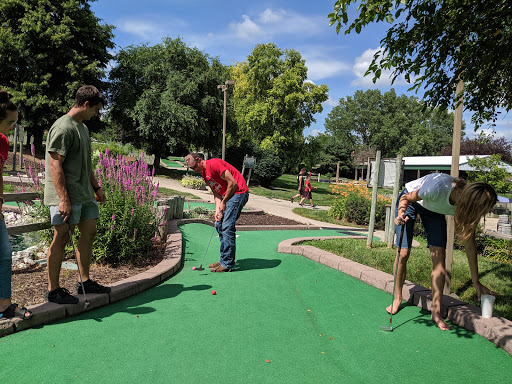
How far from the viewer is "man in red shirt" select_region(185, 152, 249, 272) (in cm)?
513

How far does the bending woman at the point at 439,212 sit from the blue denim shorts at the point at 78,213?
2971 mm

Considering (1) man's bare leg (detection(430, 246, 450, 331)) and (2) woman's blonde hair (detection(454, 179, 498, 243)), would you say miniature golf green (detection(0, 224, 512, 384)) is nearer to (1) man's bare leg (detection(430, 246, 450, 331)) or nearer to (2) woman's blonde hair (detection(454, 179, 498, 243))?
(1) man's bare leg (detection(430, 246, 450, 331))

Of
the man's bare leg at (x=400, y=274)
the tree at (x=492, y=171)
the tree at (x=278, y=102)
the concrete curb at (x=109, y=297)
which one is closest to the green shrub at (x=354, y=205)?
the tree at (x=492, y=171)

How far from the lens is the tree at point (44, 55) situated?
2428 centimetres

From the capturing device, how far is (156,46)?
29.5 meters

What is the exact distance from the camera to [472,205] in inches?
123

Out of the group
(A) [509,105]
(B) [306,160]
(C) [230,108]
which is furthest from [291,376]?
(B) [306,160]

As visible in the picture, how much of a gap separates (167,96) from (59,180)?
996 inches

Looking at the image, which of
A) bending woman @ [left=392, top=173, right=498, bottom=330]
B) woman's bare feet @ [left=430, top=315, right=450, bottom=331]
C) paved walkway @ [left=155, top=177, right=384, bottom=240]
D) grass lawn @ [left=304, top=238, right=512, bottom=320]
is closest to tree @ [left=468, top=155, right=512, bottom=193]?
paved walkway @ [left=155, top=177, right=384, bottom=240]

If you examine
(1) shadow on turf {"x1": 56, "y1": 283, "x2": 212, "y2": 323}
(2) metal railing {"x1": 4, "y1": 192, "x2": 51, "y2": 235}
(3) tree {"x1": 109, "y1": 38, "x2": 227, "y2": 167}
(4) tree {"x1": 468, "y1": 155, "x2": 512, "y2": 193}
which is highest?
(3) tree {"x1": 109, "y1": 38, "x2": 227, "y2": 167}

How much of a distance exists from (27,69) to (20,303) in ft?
88.9

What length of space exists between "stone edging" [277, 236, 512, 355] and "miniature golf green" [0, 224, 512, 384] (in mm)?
88

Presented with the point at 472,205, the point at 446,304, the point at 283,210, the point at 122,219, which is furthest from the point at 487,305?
the point at 283,210

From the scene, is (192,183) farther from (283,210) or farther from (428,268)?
(428,268)
